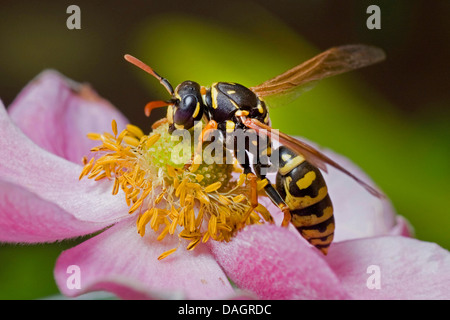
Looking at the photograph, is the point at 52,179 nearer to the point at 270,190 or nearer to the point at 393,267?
the point at 270,190

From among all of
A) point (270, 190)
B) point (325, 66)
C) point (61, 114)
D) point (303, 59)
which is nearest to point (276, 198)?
point (270, 190)

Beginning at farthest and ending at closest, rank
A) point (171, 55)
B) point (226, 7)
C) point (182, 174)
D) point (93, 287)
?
1. point (226, 7)
2. point (171, 55)
3. point (182, 174)
4. point (93, 287)

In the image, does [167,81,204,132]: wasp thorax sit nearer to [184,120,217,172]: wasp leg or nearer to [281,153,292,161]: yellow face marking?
[184,120,217,172]: wasp leg

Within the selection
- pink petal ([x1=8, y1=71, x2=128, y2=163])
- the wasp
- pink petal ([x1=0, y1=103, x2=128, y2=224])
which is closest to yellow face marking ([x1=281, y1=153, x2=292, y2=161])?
the wasp

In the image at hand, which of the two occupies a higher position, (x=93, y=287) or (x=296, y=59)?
(x=296, y=59)
